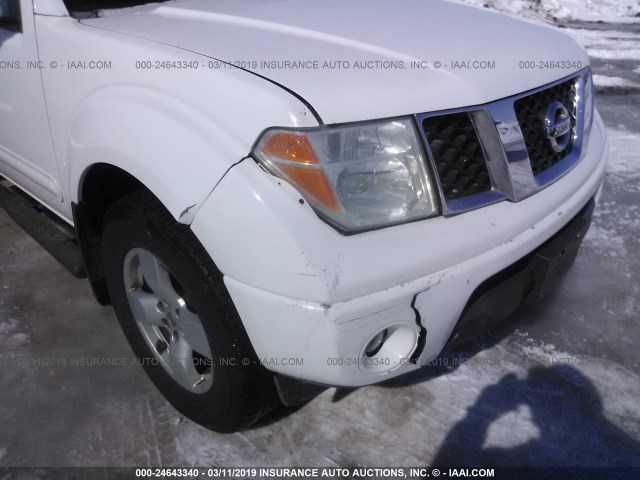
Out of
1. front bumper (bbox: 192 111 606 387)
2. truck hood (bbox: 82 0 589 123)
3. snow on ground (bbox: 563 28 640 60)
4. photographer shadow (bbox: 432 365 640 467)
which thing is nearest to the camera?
front bumper (bbox: 192 111 606 387)

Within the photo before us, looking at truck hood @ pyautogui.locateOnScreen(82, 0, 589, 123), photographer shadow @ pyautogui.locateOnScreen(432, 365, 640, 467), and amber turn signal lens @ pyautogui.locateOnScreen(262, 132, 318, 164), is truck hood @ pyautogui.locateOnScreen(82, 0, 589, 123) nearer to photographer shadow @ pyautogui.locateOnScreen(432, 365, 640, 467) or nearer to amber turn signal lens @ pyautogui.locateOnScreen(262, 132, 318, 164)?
amber turn signal lens @ pyautogui.locateOnScreen(262, 132, 318, 164)

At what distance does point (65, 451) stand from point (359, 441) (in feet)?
3.29

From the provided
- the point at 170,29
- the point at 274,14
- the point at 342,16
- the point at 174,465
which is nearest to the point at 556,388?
the point at 174,465

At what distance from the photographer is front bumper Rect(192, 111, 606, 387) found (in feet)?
4.15

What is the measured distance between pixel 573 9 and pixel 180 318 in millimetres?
11499

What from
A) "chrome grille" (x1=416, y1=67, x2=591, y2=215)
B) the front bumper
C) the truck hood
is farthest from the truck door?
"chrome grille" (x1=416, y1=67, x2=591, y2=215)

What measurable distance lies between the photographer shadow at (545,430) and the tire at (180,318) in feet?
2.29

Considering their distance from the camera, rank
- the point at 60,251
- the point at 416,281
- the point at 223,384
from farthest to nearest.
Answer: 1. the point at 60,251
2. the point at 223,384
3. the point at 416,281

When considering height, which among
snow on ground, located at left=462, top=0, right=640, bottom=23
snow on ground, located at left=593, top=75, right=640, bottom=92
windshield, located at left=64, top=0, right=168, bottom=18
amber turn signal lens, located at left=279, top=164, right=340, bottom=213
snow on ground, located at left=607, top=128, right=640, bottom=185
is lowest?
snow on ground, located at left=607, top=128, right=640, bottom=185

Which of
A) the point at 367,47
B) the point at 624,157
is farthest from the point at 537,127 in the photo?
the point at 624,157

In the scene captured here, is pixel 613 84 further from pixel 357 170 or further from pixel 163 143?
pixel 163 143

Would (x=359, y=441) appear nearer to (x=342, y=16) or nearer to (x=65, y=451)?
(x=65, y=451)

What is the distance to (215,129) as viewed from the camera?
137 centimetres

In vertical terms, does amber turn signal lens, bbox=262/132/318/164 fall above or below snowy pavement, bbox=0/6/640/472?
above
